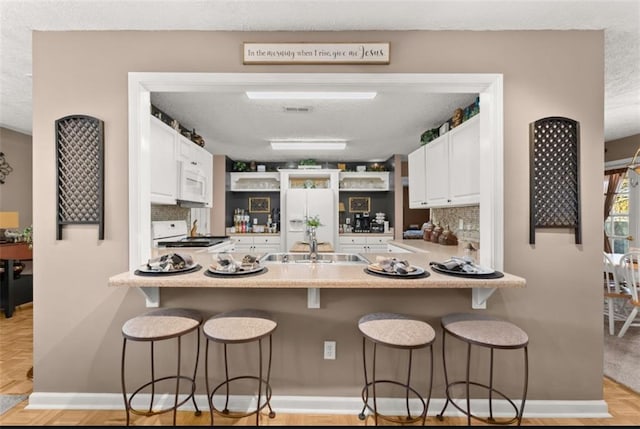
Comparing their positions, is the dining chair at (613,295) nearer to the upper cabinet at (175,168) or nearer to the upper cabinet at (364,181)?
the upper cabinet at (364,181)

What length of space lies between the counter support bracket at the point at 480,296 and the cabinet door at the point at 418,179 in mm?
1824

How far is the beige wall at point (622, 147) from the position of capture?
13.9 ft

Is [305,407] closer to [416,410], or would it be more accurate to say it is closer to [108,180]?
[416,410]

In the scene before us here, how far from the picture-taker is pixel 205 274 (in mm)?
1729

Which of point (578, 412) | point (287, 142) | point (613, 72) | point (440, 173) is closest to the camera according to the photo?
point (578, 412)

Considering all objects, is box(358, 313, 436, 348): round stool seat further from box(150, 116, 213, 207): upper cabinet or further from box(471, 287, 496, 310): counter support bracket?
box(150, 116, 213, 207): upper cabinet

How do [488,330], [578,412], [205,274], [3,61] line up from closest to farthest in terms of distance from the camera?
[488,330] → [205,274] → [578,412] → [3,61]

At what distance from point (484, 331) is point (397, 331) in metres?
0.47

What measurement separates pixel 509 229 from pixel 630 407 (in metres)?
1.41

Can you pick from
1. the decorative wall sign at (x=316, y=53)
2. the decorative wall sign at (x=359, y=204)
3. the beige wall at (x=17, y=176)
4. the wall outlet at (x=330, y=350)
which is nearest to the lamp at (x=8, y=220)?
the beige wall at (x=17, y=176)

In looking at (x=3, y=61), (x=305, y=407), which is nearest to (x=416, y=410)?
(x=305, y=407)

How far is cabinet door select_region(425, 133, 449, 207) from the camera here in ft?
9.91

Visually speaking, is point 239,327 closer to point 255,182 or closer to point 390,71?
point 390,71

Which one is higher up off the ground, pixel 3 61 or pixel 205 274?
pixel 3 61
